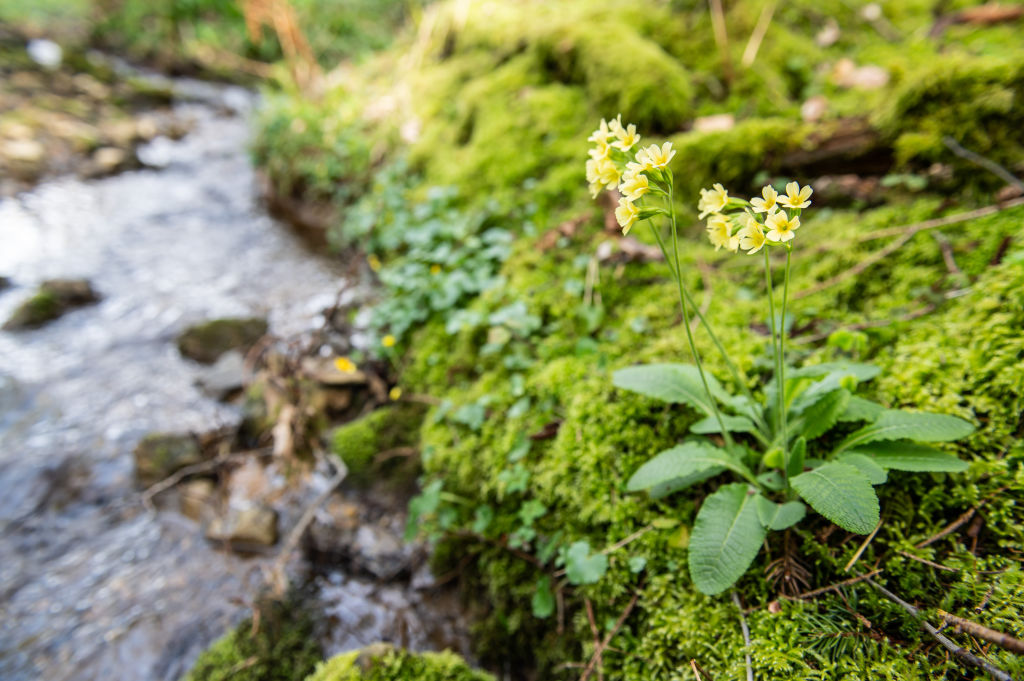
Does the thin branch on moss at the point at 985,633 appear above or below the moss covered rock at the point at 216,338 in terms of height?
above

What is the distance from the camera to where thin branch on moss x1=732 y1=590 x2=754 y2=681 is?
4.40 feet

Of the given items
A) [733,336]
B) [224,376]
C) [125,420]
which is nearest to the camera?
[733,336]

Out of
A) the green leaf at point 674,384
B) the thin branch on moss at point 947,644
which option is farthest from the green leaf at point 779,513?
the green leaf at point 674,384

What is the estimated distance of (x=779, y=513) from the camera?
145 centimetres

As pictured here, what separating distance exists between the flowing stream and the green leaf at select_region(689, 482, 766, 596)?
1419 millimetres

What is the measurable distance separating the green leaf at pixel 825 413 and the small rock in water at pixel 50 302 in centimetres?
733

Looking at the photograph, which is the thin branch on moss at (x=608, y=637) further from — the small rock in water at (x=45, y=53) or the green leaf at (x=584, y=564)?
the small rock in water at (x=45, y=53)

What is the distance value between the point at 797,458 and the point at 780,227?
0.75 m

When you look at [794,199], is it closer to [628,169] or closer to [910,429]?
[628,169]

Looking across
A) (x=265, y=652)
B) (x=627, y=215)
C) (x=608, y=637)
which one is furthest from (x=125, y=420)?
(x=627, y=215)

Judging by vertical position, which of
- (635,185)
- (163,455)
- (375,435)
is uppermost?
(635,185)

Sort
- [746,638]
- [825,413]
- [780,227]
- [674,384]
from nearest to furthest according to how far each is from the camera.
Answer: [780,227], [746,638], [825,413], [674,384]

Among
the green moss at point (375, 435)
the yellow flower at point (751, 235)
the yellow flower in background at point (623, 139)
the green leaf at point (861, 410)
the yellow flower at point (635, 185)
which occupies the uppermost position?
the yellow flower in background at point (623, 139)

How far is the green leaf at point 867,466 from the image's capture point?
139 cm
